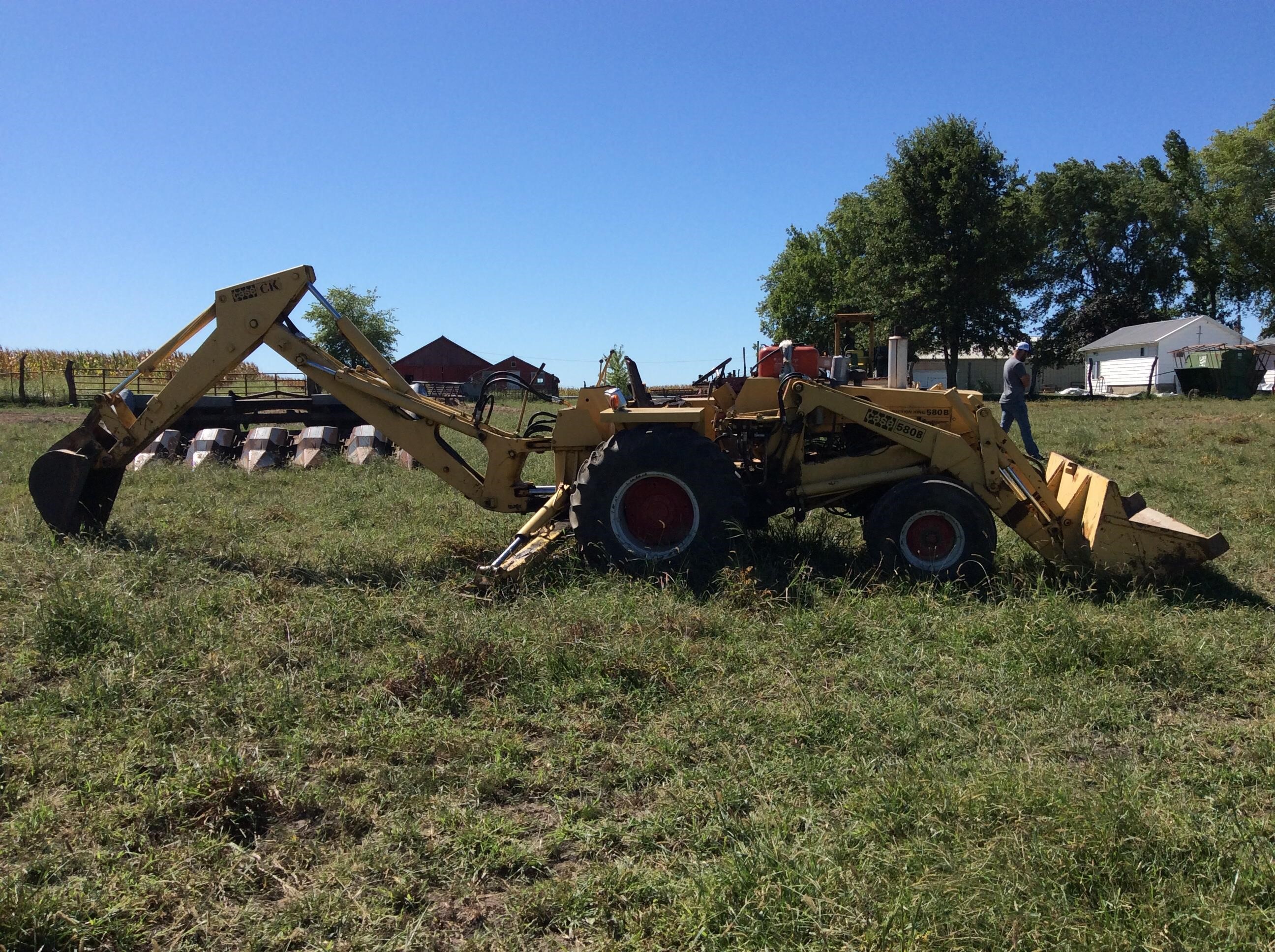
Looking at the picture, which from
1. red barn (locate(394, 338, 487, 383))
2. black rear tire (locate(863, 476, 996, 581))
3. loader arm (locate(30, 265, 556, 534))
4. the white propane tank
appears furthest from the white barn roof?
loader arm (locate(30, 265, 556, 534))

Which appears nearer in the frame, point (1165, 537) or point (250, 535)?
point (1165, 537)

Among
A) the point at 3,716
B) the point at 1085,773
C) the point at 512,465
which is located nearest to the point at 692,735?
the point at 1085,773

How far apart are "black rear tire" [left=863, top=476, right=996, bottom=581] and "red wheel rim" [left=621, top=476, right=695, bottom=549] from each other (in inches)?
51.3

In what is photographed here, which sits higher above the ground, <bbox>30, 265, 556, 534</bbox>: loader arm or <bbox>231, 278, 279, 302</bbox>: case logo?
Answer: <bbox>231, 278, 279, 302</bbox>: case logo

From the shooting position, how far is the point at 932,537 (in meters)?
6.63

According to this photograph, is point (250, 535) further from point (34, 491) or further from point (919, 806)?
point (919, 806)

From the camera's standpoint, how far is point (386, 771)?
386cm

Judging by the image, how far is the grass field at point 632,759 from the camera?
295 centimetres

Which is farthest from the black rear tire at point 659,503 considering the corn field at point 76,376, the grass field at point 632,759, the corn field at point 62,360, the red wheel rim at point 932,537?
the corn field at point 62,360

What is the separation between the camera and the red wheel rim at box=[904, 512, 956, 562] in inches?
261

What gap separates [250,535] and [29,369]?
3595 cm

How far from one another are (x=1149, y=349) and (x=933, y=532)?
1957 inches

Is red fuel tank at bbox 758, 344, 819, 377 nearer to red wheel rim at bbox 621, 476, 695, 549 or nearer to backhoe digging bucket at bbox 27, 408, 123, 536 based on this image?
red wheel rim at bbox 621, 476, 695, 549

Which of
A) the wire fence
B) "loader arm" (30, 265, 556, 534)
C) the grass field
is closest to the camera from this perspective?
the grass field
